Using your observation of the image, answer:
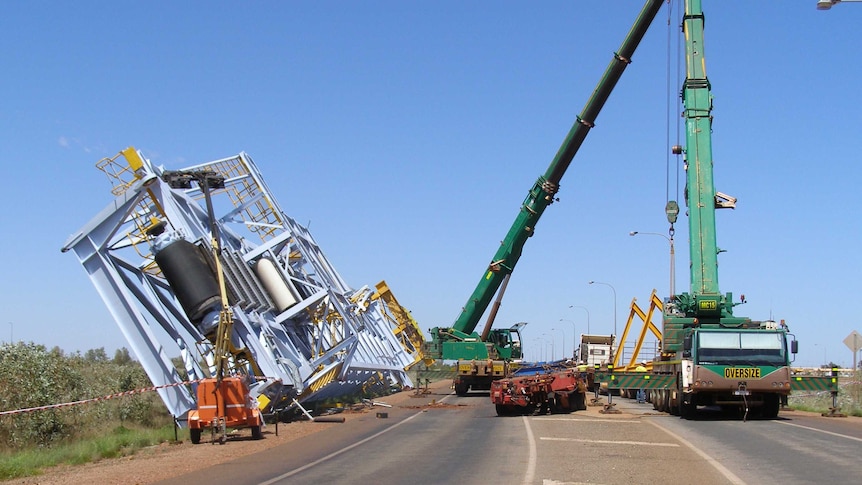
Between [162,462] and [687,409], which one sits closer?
[162,462]

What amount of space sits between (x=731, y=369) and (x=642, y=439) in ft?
20.0

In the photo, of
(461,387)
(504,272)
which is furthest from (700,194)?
(461,387)

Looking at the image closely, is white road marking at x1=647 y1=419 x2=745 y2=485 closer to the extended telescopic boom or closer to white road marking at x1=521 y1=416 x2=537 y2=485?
white road marking at x1=521 y1=416 x2=537 y2=485

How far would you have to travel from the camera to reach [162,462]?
17016 millimetres

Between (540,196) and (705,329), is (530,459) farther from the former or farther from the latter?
(540,196)

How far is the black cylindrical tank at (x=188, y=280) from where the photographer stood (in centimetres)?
2517

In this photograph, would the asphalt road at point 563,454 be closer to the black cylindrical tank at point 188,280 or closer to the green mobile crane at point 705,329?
the green mobile crane at point 705,329

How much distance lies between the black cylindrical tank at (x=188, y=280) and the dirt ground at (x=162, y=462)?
3.85 metres

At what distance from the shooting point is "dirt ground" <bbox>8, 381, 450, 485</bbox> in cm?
1484

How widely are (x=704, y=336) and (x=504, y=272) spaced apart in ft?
55.9

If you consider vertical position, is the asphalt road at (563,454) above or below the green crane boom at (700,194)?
below

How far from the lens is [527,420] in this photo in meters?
25.4

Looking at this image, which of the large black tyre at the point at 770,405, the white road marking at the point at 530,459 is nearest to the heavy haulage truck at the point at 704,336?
the large black tyre at the point at 770,405

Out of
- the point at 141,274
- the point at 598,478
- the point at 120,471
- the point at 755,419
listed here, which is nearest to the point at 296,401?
the point at 141,274
